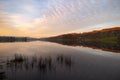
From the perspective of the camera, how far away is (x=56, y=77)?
65.5ft

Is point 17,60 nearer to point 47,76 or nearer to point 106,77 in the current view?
point 47,76

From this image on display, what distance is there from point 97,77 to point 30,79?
883cm

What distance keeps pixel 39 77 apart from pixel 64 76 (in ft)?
11.1

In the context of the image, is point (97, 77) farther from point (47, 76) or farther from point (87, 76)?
point (47, 76)

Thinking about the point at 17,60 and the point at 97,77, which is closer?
the point at 97,77

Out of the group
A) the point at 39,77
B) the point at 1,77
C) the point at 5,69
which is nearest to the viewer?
the point at 1,77

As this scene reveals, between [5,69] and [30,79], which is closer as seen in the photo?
[30,79]

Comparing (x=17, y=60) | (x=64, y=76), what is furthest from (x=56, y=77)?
(x=17, y=60)

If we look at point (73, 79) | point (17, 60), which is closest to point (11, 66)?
point (17, 60)

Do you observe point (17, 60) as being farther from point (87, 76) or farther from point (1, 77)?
point (87, 76)

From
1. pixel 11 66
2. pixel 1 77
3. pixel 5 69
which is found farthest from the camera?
pixel 11 66

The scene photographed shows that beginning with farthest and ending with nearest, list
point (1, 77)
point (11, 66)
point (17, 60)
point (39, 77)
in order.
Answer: point (17, 60), point (11, 66), point (39, 77), point (1, 77)

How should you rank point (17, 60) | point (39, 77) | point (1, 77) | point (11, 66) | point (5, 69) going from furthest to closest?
point (17, 60)
point (11, 66)
point (5, 69)
point (39, 77)
point (1, 77)

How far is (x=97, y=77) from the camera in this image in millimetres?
19984
